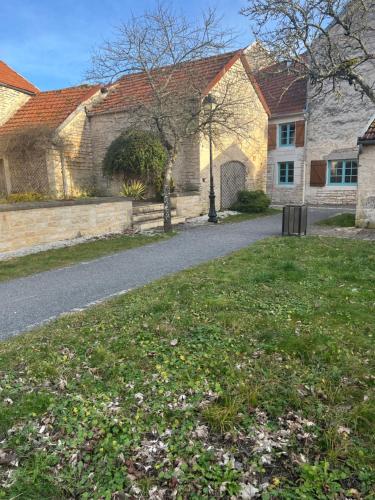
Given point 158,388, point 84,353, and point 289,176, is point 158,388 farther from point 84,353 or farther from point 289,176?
point 289,176

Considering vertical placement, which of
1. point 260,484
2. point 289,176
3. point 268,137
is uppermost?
point 268,137

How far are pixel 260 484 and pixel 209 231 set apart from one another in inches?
385

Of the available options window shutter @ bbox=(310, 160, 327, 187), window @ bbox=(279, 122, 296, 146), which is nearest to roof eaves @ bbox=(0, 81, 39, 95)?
window @ bbox=(279, 122, 296, 146)

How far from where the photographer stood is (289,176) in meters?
20.9

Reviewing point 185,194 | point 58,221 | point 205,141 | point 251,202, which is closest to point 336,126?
point 251,202

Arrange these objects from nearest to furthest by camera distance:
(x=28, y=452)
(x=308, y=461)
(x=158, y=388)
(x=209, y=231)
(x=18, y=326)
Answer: (x=308, y=461)
(x=28, y=452)
(x=158, y=388)
(x=18, y=326)
(x=209, y=231)

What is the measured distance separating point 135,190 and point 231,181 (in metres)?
5.07

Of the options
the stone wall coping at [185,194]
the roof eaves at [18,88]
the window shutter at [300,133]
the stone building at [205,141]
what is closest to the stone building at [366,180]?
the stone building at [205,141]

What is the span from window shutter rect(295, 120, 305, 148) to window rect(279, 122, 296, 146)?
15.1 inches

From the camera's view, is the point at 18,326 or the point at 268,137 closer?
the point at 18,326

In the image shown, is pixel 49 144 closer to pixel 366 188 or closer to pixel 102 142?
pixel 102 142

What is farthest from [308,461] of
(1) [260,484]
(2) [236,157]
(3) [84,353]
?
(2) [236,157]

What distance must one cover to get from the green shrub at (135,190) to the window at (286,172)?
32.6 ft

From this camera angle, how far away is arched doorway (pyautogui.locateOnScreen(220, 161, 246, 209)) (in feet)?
54.6
